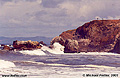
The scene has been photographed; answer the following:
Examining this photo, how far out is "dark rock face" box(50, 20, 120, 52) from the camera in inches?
3155

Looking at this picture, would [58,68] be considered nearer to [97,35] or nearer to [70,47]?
[70,47]

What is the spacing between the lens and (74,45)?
252 feet

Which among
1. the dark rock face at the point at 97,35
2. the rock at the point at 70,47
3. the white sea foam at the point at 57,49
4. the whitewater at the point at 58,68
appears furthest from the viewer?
the dark rock face at the point at 97,35

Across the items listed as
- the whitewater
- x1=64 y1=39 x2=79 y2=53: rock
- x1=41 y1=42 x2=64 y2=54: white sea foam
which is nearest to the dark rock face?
x1=64 y1=39 x2=79 y2=53: rock

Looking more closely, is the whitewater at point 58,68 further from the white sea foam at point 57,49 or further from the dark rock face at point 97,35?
the dark rock face at point 97,35

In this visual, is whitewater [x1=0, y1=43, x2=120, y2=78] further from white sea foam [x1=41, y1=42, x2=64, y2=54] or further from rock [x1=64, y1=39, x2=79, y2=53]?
rock [x1=64, y1=39, x2=79, y2=53]

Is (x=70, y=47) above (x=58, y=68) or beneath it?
above

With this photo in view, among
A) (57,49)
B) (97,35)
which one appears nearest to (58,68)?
(57,49)

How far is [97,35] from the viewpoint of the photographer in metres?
87.5

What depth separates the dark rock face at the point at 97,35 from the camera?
3155 inches

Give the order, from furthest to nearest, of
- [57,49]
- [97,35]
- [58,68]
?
1. [97,35]
2. [57,49]
3. [58,68]

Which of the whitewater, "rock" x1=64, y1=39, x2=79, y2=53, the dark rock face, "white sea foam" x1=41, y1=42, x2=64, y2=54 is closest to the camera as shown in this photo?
the whitewater

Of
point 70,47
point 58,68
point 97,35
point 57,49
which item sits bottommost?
point 58,68

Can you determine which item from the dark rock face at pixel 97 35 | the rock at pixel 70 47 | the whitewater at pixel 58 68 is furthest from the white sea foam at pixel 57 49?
the whitewater at pixel 58 68
